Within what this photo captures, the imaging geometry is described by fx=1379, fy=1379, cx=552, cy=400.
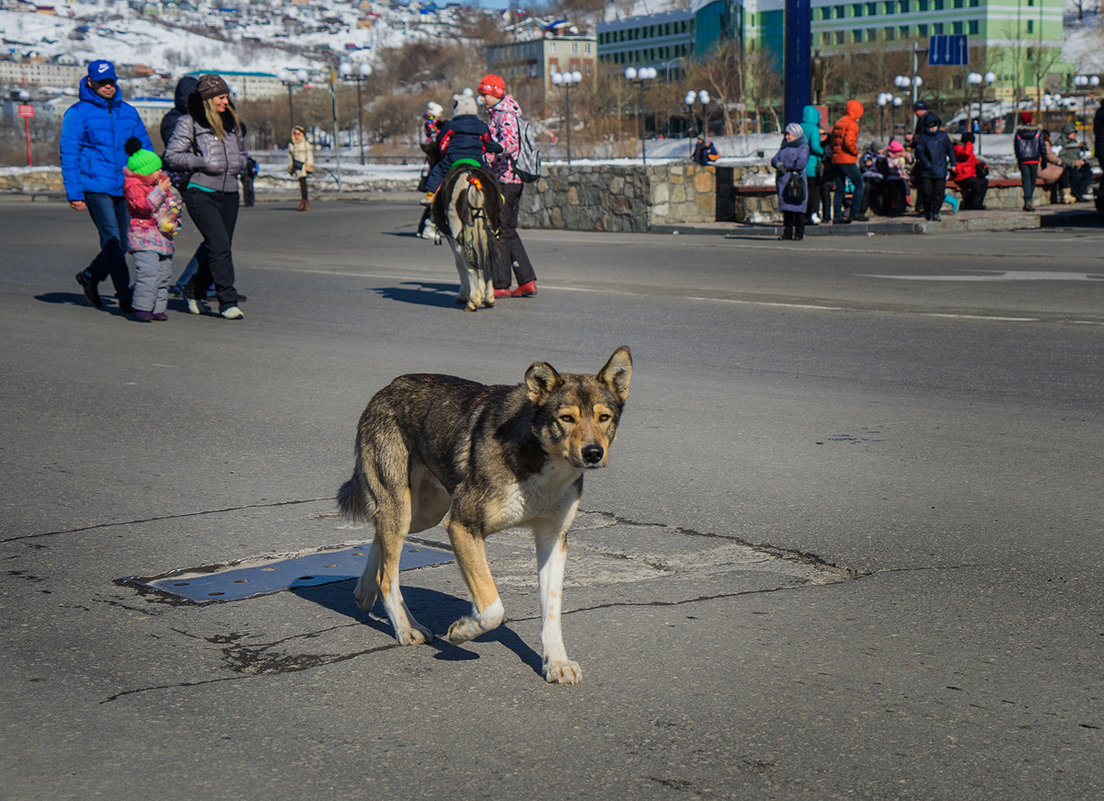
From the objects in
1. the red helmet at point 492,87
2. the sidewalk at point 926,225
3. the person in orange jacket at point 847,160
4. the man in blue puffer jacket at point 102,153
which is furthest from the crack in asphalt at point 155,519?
the person in orange jacket at point 847,160

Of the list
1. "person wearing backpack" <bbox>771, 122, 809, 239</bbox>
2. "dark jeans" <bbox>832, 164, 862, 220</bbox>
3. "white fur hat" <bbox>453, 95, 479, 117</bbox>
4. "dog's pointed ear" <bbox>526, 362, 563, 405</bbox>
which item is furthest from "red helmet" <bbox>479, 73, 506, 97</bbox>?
"dog's pointed ear" <bbox>526, 362, 563, 405</bbox>

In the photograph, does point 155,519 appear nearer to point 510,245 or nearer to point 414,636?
point 414,636

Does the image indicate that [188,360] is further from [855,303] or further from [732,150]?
[732,150]

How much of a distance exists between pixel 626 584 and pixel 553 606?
1.02m

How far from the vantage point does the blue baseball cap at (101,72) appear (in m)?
12.7

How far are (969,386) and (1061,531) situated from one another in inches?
138

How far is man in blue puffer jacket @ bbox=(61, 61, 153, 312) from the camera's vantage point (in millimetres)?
12617

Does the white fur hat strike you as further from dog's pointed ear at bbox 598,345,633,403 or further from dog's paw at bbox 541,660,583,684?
dog's paw at bbox 541,660,583,684

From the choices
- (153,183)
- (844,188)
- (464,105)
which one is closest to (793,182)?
(844,188)

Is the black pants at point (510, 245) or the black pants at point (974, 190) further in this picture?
the black pants at point (974, 190)

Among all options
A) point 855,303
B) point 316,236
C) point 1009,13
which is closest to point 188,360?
point 855,303

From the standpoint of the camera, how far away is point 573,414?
389 cm

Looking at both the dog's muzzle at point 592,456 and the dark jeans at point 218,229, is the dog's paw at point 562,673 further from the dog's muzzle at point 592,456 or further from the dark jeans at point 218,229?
the dark jeans at point 218,229

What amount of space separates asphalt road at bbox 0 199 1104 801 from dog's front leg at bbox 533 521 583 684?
0.05 meters
